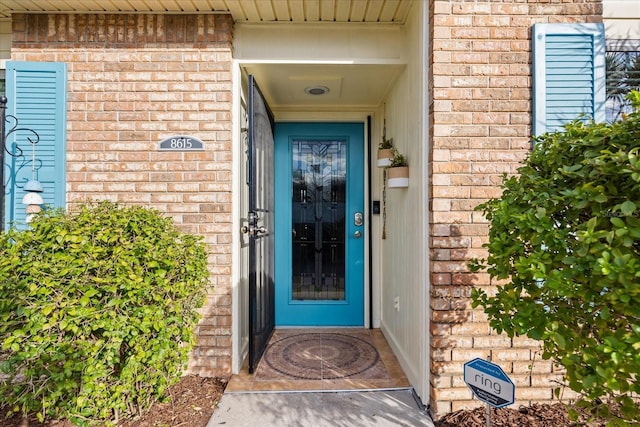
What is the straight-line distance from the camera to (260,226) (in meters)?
2.87

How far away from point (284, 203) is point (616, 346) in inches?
116

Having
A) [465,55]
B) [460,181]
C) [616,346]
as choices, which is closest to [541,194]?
[616,346]

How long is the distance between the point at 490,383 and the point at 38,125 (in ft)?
10.4

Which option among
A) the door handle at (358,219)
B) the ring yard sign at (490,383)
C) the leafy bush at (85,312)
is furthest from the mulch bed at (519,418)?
the door handle at (358,219)

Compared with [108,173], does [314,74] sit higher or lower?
higher

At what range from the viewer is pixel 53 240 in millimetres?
1620

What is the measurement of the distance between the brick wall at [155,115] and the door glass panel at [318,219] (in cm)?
121

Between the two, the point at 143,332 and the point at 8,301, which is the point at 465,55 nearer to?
the point at 143,332

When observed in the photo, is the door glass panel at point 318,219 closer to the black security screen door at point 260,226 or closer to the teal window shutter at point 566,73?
the black security screen door at point 260,226

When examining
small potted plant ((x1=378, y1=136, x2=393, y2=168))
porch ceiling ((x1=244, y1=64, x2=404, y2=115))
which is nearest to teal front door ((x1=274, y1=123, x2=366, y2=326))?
porch ceiling ((x1=244, y1=64, x2=404, y2=115))

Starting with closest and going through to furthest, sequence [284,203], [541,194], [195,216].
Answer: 1. [541,194]
2. [195,216]
3. [284,203]

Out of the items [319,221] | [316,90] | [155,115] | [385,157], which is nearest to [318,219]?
[319,221]

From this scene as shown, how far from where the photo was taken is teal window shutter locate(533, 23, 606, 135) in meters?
2.10

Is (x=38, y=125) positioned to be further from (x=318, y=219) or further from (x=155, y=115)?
(x=318, y=219)
